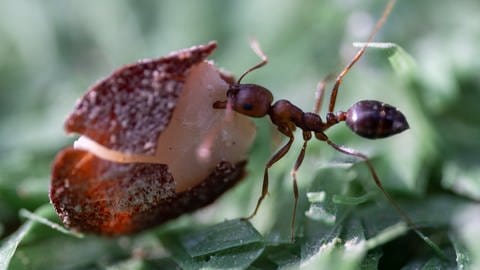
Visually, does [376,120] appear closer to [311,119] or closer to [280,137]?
[311,119]

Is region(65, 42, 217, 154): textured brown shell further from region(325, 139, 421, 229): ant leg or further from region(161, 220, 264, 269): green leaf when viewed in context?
region(325, 139, 421, 229): ant leg

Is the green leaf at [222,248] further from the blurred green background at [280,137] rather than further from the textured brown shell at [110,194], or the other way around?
the textured brown shell at [110,194]

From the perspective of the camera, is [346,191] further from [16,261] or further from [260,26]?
[260,26]

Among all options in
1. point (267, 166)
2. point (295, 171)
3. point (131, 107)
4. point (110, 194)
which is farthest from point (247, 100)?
point (110, 194)

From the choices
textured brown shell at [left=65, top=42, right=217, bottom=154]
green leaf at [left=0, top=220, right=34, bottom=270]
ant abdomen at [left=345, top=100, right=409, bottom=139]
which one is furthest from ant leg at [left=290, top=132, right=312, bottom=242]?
green leaf at [left=0, top=220, right=34, bottom=270]

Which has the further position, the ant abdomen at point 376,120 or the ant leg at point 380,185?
the ant abdomen at point 376,120

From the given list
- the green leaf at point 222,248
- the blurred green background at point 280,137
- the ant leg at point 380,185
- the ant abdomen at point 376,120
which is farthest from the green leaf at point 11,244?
the ant abdomen at point 376,120
